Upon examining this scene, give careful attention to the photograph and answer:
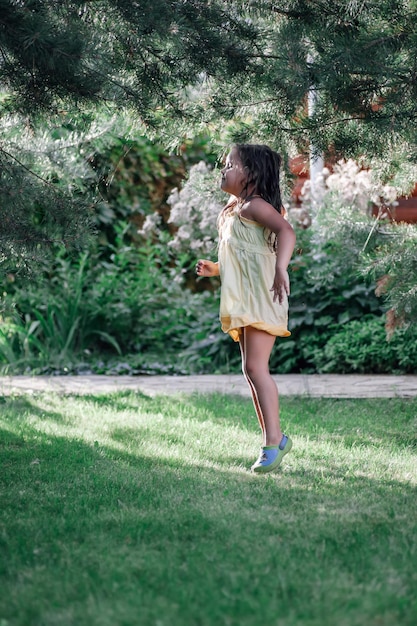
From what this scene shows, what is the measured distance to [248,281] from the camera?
3889mm

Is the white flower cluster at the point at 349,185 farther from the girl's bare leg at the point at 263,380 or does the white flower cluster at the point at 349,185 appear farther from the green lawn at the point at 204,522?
the girl's bare leg at the point at 263,380

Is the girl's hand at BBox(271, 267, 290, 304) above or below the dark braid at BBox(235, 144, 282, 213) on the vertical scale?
below

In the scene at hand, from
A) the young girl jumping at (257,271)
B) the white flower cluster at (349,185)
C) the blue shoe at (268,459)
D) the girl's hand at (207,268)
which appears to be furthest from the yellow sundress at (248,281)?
the white flower cluster at (349,185)

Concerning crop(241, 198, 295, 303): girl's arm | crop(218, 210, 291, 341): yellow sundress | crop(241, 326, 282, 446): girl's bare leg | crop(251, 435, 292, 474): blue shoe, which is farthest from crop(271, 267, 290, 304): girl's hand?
crop(251, 435, 292, 474): blue shoe

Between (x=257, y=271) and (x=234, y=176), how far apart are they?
457mm

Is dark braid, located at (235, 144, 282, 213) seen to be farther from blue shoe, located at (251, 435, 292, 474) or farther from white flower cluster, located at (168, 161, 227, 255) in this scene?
white flower cluster, located at (168, 161, 227, 255)

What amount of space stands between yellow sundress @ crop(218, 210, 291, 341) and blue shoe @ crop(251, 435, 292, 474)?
52cm

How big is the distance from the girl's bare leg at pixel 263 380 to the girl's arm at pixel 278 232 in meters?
0.27

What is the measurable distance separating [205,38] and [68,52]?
0.71 meters

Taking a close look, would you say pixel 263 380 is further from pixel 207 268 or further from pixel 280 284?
pixel 207 268

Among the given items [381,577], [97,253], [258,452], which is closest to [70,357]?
[97,253]

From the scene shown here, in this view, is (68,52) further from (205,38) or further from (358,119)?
(358,119)

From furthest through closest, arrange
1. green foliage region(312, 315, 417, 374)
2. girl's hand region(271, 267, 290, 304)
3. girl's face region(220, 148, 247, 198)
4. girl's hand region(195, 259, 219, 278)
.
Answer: green foliage region(312, 315, 417, 374), girl's hand region(195, 259, 219, 278), girl's face region(220, 148, 247, 198), girl's hand region(271, 267, 290, 304)

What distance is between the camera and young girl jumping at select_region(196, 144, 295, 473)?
3.84 meters
